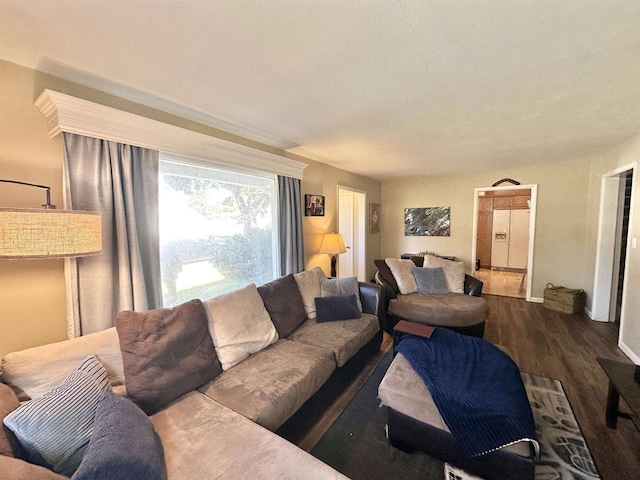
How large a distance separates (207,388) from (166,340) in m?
0.41

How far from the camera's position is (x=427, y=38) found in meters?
1.32

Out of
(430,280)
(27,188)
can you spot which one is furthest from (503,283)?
(27,188)

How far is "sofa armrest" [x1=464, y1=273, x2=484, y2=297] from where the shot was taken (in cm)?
358

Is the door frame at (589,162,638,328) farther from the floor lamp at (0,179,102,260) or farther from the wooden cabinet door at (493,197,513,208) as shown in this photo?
the floor lamp at (0,179,102,260)

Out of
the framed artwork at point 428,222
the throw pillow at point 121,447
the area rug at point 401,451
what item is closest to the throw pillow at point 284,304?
the area rug at point 401,451

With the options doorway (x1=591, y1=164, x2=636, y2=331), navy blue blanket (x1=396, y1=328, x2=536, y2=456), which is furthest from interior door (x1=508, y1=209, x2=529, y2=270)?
navy blue blanket (x1=396, y1=328, x2=536, y2=456)

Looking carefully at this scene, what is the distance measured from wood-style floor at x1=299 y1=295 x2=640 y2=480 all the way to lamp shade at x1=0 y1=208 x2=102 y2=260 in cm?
176

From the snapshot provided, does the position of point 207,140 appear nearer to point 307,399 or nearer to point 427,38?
point 427,38

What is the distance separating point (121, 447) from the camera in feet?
3.25

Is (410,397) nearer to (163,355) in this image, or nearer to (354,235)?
(163,355)

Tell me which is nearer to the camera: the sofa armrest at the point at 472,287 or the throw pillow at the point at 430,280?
the sofa armrest at the point at 472,287

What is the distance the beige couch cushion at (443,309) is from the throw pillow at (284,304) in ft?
4.52

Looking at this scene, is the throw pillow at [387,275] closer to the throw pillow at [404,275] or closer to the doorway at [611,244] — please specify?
the throw pillow at [404,275]

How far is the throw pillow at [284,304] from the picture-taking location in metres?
2.40
